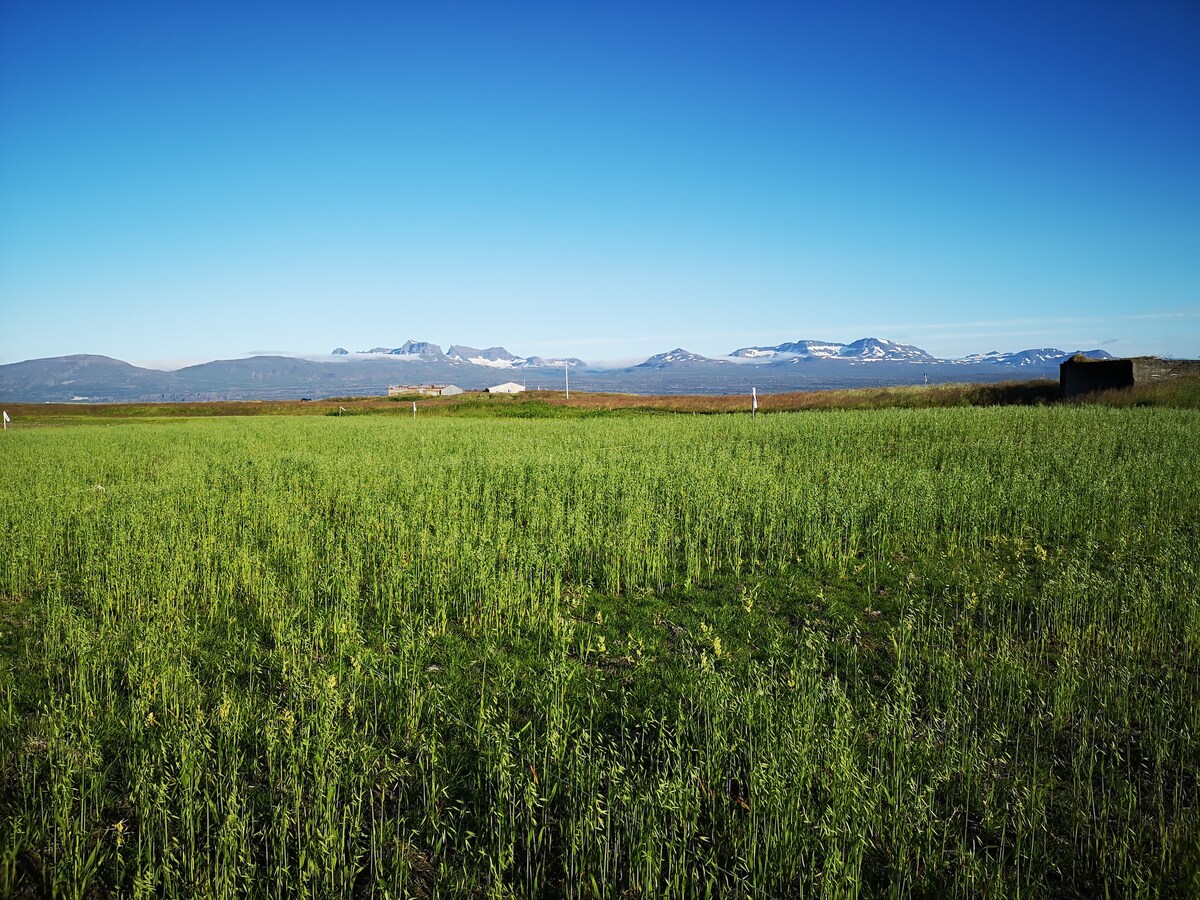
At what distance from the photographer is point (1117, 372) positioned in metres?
41.2

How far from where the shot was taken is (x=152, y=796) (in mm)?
4586

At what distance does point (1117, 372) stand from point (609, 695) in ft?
158

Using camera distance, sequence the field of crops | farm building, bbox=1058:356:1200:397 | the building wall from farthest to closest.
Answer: the building wall < farm building, bbox=1058:356:1200:397 < the field of crops

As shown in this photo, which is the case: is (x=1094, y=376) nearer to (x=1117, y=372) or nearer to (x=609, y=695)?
(x=1117, y=372)

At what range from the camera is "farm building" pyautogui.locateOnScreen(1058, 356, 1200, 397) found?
4069cm

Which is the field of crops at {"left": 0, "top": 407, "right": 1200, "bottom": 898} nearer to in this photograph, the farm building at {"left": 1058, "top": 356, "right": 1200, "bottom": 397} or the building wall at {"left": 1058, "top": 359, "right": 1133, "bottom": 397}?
the building wall at {"left": 1058, "top": 359, "right": 1133, "bottom": 397}

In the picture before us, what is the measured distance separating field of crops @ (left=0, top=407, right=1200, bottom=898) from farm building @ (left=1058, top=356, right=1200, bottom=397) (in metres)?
33.0

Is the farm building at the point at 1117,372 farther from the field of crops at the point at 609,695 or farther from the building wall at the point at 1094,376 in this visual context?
the field of crops at the point at 609,695

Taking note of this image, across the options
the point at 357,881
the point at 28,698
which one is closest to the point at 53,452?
the point at 28,698

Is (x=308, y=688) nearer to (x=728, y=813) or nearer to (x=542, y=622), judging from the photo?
(x=542, y=622)

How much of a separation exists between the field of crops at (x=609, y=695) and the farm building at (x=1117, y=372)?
1298 inches

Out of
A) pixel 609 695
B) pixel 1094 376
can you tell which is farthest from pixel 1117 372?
pixel 609 695

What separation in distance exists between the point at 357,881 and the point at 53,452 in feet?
87.8

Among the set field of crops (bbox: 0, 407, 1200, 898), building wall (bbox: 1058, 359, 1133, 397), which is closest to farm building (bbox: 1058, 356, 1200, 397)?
building wall (bbox: 1058, 359, 1133, 397)
